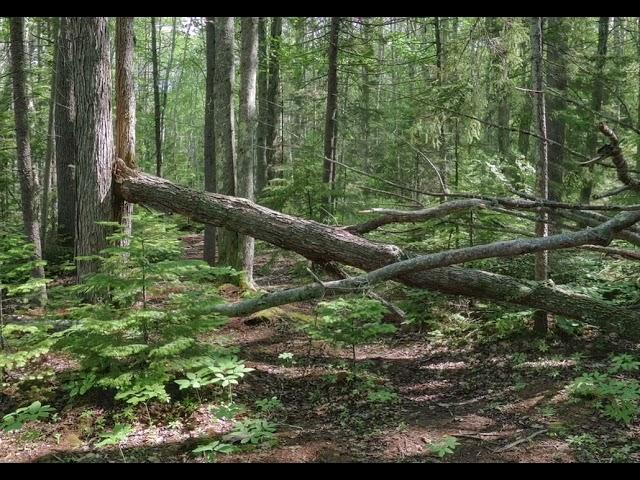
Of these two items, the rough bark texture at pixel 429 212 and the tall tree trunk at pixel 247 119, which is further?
the tall tree trunk at pixel 247 119

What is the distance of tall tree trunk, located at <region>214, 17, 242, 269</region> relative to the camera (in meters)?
10.1

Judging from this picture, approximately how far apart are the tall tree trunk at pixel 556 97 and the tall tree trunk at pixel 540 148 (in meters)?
2.31

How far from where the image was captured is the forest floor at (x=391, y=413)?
4.63m

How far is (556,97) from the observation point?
11.4 m

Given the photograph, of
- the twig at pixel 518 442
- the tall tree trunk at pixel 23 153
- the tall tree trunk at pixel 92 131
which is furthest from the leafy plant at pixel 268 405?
the tall tree trunk at pixel 23 153

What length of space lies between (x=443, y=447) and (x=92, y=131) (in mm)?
5942

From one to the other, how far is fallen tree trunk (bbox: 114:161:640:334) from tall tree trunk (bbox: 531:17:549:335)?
56 cm

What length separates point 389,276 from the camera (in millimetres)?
5559

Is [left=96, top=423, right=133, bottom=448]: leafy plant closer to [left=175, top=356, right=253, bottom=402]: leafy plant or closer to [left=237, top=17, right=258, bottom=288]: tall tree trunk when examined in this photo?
[left=175, top=356, right=253, bottom=402]: leafy plant

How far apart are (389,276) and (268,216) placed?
2.32m

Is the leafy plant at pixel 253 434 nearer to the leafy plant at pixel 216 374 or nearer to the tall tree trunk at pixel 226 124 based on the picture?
the leafy plant at pixel 216 374
